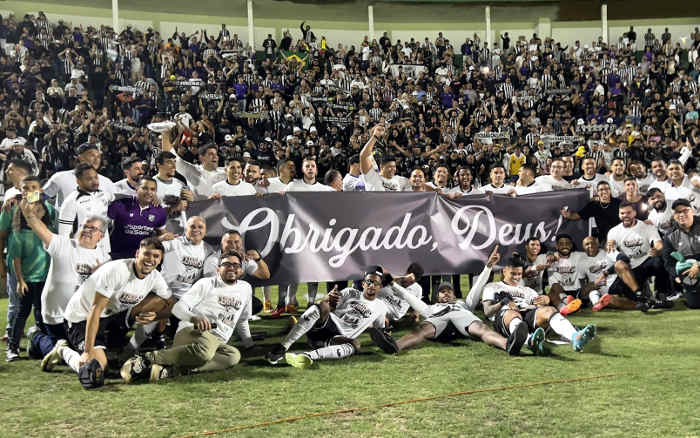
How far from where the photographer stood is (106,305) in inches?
236

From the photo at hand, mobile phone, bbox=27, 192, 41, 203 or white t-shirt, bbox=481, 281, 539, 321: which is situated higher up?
mobile phone, bbox=27, 192, 41, 203

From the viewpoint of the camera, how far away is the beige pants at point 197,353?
231 inches

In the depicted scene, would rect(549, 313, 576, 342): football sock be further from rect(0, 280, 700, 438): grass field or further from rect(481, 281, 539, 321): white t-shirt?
rect(481, 281, 539, 321): white t-shirt

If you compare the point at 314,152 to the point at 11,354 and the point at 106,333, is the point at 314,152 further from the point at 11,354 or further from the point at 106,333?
the point at 11,354

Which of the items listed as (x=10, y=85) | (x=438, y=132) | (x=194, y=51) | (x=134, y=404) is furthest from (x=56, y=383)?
(x=194, y=51)

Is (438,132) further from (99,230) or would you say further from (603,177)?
(99,230)

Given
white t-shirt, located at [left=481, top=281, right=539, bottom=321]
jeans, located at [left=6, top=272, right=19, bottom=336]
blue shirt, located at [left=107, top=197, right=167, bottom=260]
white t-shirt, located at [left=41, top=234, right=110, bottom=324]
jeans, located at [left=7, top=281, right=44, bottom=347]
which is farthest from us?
white t-shirt, located at [left=481, top=281, right=539, bottom=321]

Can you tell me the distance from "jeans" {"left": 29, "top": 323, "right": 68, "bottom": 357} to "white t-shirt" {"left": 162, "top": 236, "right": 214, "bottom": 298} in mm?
1149

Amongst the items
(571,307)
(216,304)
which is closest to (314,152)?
(571,307)

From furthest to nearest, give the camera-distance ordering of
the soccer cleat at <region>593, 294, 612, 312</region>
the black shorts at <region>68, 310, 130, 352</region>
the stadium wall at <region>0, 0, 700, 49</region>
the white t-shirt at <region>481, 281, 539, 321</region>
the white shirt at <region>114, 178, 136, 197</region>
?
the stadium wall at <region>0, 0, 700, 49</region> < the soccer cleat at <region>593, 294, 612, 312</region> < the white shirt at <region>114, 178, 136, 197</region> < the white t-shirt at <region>481, 281, 539, 321</region> < the black shorts at <region>68, 310, 130, 352</region>

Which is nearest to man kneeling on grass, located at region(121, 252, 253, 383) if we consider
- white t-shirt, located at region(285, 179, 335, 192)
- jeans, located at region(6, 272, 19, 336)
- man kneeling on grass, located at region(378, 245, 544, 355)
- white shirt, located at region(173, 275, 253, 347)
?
white shirt, located at region(173, 275, 253, 347)

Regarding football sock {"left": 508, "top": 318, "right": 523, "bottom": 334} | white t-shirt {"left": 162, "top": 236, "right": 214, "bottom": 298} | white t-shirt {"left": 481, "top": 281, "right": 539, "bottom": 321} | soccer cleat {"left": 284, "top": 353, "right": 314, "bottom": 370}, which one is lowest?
soccer cleat {"left": 284, "top": 353, "right": 314, "bottom": 370}

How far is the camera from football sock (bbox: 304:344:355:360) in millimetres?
6414

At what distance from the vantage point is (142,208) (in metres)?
7.38
